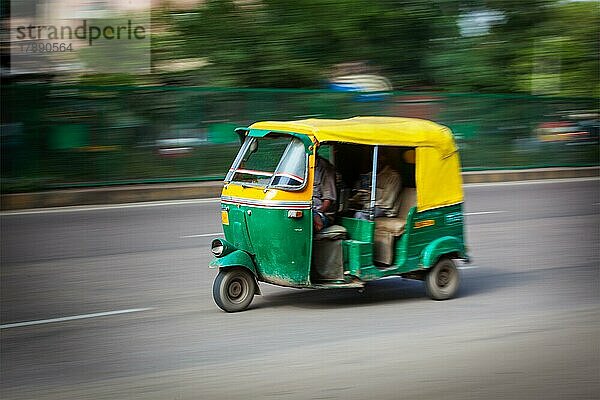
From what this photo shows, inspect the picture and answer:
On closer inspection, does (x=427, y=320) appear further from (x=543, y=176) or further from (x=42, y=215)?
(x=543, y=176)

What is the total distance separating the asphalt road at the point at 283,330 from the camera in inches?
161

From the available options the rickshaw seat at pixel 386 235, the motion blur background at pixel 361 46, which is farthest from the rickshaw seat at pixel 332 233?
the motion blur background at pixel 361 46

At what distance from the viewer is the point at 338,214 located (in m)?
6.05

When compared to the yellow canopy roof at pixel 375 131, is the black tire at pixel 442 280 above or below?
below

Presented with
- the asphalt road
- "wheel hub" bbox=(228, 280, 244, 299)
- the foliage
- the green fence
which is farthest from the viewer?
the green fence

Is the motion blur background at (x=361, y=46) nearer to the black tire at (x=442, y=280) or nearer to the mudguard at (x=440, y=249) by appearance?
the mudguard at (x=440, y=249)

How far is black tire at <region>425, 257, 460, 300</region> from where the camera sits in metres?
6.17

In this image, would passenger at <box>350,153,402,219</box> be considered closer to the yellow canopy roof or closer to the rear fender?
the yellow canopy roof

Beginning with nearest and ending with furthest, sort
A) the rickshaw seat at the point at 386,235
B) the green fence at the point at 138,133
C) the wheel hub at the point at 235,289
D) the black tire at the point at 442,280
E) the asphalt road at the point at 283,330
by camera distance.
A: 1. the asphalt road at the point at 283,330
2. the wheel hub at the point at 235,289
3. the rickshaw seat at the point at 386,235
4. the black tire at the point at 442,280
5. the green fence at the point at 138,133

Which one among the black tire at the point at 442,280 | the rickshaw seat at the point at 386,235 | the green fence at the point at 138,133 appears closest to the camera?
the rickshaw seat at the point at 386,235

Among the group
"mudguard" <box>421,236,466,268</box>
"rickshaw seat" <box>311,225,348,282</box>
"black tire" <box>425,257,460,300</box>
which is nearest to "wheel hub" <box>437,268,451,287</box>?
"black tire" <box>425,257,460,300</box>

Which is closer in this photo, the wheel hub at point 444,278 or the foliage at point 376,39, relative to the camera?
the foliage at point 376,39

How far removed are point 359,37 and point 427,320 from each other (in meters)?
2.95

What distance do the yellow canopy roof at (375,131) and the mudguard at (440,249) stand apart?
55 cm
